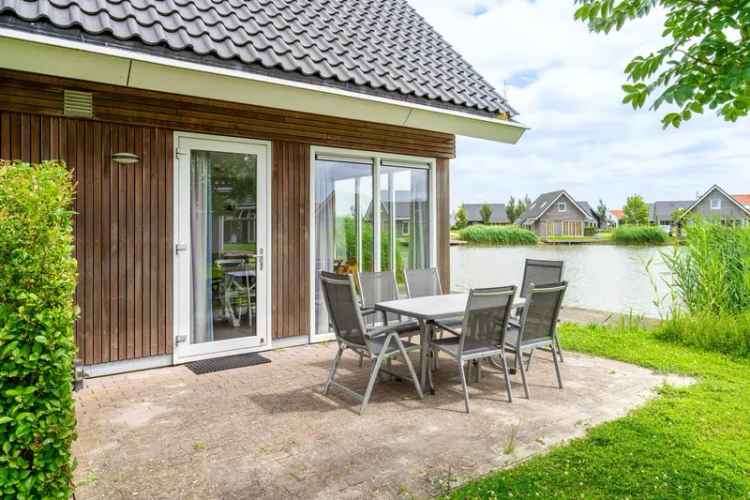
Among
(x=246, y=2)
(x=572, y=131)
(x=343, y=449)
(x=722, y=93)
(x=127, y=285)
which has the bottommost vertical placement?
(x=343, y=449)

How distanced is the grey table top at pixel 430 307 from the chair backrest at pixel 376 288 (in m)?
0.58

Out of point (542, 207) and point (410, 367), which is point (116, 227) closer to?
point (410, 367)

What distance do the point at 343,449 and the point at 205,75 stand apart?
3.18 meters

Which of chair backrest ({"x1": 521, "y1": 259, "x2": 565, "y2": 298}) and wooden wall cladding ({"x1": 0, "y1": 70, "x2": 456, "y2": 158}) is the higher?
wooden wall cladding ({"x1": 0, "y1": 70, "x2": 456, "y2": 158})

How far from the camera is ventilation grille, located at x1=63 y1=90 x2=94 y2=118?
4.40 metres

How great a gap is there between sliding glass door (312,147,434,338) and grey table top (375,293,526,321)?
1696mm

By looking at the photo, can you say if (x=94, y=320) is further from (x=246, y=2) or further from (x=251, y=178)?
(x=246, y=2)

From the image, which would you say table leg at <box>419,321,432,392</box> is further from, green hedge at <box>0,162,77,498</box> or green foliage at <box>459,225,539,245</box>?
green foliage at <box>459,225,539,245</box>

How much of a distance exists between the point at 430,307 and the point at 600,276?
7024 millimetres

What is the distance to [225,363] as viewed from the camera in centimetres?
514

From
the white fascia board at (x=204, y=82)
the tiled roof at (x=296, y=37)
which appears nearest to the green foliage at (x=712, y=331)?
the white fascia board at (x=204, y=82)

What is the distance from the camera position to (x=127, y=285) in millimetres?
4793

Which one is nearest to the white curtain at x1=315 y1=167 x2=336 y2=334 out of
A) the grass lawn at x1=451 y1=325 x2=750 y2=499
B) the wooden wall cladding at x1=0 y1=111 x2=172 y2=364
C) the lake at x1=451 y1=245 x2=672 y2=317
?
the wooden wall cladding at x1=0 y1=111 x2=172 y2=364

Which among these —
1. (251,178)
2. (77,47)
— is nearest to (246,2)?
(251,178)
